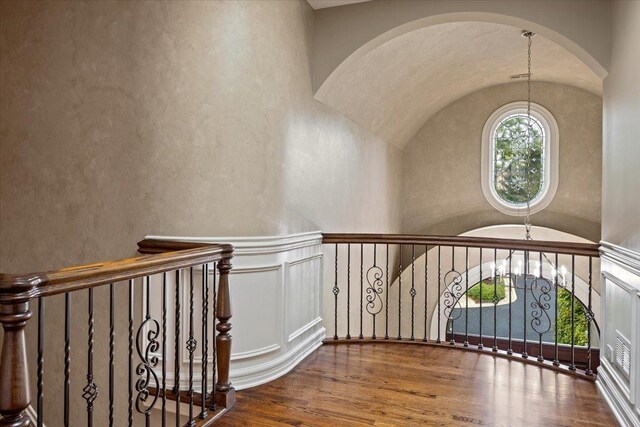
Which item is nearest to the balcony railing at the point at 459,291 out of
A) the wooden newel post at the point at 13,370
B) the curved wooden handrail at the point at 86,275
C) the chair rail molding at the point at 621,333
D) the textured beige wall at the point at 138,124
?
the chair rail molding at the point at 621,333

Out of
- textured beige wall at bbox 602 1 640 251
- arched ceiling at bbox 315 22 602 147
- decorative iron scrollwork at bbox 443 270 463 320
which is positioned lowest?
decorative iron scrollwork at bbox 443 270 463 320

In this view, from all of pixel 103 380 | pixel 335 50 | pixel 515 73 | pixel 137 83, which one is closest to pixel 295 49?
pixel 335 50

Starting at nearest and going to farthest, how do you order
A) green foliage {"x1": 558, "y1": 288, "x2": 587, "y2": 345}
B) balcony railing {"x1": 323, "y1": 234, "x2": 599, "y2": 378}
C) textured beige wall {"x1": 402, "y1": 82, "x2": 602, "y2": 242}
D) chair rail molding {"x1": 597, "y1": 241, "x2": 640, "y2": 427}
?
1. chair rail molding {"x1": 597, "y1": 241, "x2": 640, "y2": 427}
2. balcony railing {"x1": 323, "y1": 234, "x2": 599, "y2": 378}
3. textured beige wall {"x1": 402, "y1": 82, "x2": 602, "y2": 242}
4. green foliage {"x1": 558, "y1": 288, "x2": 587, "y2": 345}

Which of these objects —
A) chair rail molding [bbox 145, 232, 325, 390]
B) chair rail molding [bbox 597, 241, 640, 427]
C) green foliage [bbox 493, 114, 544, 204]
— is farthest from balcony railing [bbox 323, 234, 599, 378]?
green foliage [bbox 493, 114, 544, 204]

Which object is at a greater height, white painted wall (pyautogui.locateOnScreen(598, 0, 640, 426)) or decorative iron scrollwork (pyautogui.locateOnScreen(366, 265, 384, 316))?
white painted wall (pyautogui.locateOnScreen(598, 0, 640, 426))

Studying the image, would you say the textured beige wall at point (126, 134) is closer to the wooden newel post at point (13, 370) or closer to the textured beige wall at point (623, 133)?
the wooden newel post at point (13, 370)

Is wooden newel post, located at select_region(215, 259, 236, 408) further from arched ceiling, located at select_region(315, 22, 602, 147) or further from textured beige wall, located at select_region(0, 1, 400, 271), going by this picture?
arched ceiling, located at select_region(315, 22, 602, 147)

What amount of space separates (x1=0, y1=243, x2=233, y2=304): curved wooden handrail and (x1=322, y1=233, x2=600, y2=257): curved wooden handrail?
6.38ft

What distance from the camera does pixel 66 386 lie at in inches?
62.3

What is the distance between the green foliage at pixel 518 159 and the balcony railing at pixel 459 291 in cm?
108

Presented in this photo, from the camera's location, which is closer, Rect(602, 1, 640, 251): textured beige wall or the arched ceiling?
Rect(602, 1, 640, 251): textured beige wall

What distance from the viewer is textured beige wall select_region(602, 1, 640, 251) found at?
100 inches

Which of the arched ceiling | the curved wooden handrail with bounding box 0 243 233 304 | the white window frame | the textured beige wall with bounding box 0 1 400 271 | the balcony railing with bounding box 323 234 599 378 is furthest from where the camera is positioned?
the white window frame

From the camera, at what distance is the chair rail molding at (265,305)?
315 cm
